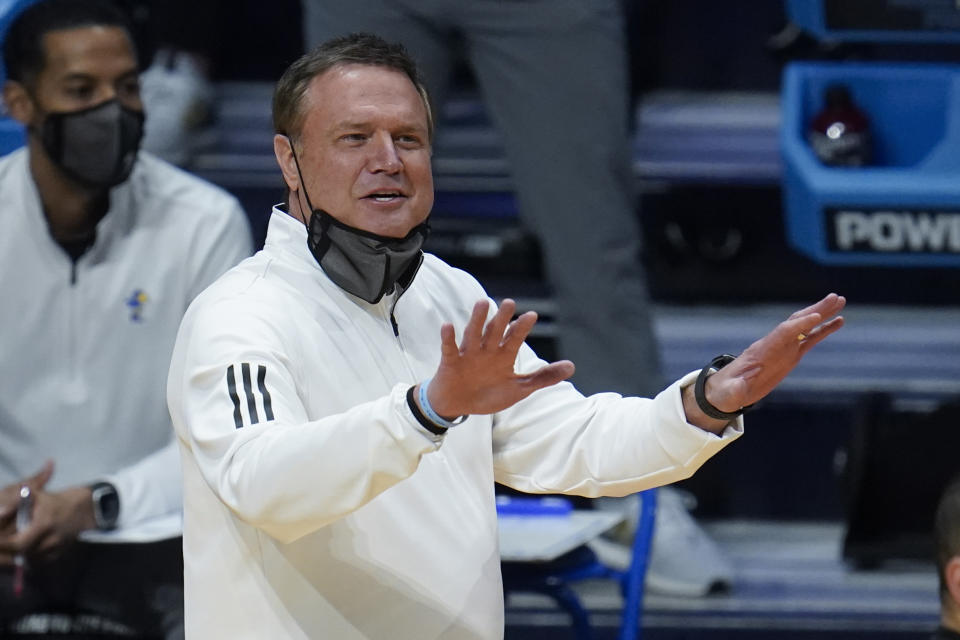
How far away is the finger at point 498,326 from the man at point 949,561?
1.12 meters

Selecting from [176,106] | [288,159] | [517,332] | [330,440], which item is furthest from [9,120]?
[517,332]

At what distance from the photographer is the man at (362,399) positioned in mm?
1791

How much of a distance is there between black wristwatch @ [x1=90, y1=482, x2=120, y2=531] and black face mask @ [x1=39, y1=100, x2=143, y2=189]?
2.01 feet

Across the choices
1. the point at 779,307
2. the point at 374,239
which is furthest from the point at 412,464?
the point at 779,307

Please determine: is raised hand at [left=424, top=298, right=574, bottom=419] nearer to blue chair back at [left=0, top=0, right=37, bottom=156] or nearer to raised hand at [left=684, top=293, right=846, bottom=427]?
raised hand at [left=684, top=293, right=846, bottom=427]

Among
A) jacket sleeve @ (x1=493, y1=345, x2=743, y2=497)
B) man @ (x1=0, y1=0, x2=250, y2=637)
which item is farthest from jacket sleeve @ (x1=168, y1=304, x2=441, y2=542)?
man @ (x1=0, y1=0, x2=250, y2=637)

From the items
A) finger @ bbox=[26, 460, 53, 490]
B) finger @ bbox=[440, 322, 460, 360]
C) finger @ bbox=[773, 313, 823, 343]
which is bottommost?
finger @ bbox=[26, 460, 53, 490]

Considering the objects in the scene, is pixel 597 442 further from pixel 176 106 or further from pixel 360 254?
pixel 176 106

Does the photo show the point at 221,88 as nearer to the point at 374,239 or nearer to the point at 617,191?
the point at 617,191

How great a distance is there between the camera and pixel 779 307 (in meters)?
4.14

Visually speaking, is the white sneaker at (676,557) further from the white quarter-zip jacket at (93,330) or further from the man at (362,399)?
the man at (362,399)

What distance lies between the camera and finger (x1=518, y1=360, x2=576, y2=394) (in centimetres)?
161

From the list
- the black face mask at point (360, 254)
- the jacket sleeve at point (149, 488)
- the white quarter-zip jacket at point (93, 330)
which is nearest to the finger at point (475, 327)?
the black face mask at point (360, 254)

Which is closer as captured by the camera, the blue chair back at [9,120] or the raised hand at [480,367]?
the raised hand at [480,367]
